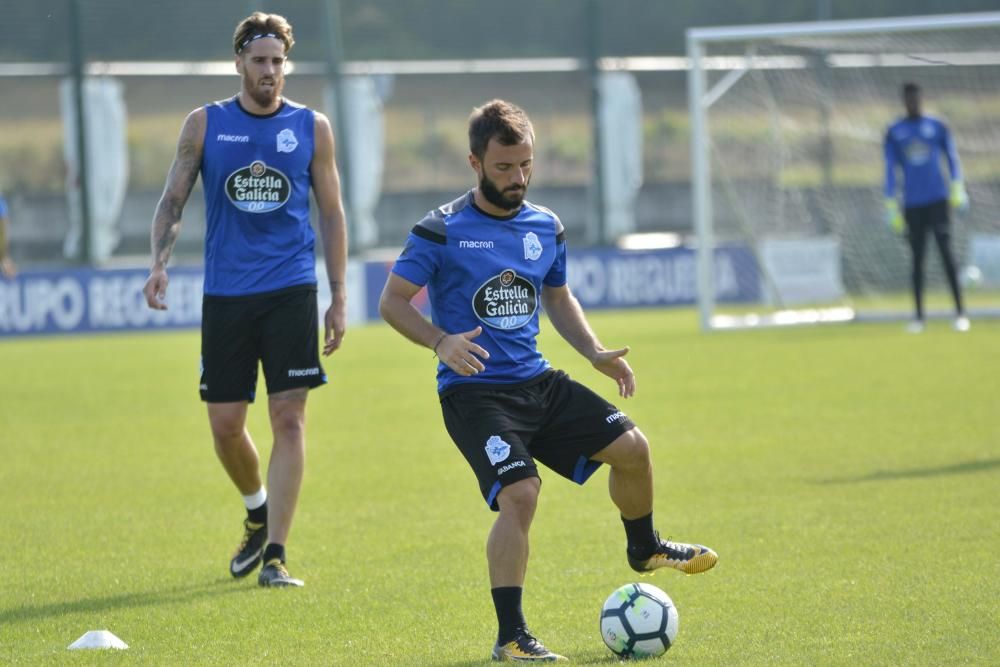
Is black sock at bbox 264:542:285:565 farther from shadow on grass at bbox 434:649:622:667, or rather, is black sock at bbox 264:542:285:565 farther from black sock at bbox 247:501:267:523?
shadow on grass at bbox 434:649:622:667

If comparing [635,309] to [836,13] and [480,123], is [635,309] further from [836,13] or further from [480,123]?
[480,123]

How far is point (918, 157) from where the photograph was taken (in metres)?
17.3

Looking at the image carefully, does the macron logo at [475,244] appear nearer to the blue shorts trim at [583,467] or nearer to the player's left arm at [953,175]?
the blue shorts trim at [583,467]

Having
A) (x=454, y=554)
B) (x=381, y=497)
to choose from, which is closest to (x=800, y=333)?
(x=381, y=497)

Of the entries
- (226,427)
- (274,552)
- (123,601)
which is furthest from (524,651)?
(226,427)

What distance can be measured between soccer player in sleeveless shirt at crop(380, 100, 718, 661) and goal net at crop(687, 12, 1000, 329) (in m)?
13.3

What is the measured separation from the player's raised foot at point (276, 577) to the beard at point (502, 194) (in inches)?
76.0

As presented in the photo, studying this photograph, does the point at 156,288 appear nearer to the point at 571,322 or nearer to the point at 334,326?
the point at 334,326

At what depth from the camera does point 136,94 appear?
28.1 metres

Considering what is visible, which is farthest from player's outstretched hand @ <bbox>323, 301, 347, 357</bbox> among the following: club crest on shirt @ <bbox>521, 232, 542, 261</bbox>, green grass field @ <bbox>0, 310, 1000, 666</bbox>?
club crest on shirt @ <bbox>521, 232, 542, 261</bbox>

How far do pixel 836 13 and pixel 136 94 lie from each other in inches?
527

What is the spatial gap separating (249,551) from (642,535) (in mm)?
1925

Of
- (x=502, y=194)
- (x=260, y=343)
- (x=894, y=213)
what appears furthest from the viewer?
(x=894, y=213)

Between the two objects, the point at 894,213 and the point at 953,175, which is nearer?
the point at 953,175
